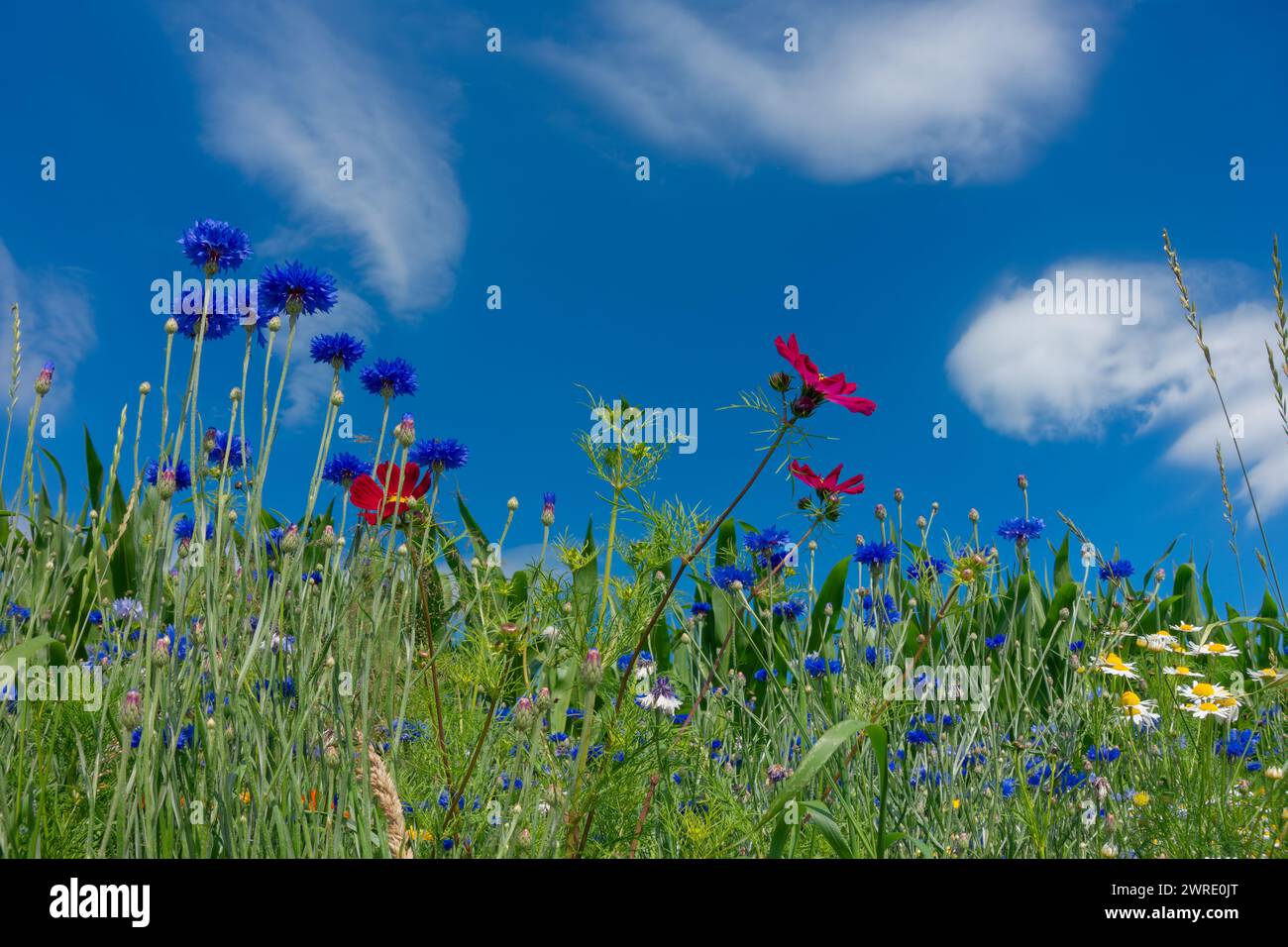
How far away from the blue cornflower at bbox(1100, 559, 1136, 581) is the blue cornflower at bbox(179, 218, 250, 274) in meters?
2.62

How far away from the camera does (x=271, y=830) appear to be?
146 centimetres

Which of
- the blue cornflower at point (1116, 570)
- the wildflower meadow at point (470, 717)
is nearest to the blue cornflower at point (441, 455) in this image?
the wildflower meadow at point (470, 717)

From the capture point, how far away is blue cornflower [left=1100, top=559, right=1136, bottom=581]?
113 inches

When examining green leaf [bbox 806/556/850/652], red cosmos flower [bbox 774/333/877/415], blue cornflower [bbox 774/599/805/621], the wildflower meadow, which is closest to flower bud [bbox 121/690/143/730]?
the wildflower meadow

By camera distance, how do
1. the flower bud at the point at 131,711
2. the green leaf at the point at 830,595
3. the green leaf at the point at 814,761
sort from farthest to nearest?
the green leaf at the point at 830,595
the flower bud at the point at 131,711
the green leaf at the point at 814,761

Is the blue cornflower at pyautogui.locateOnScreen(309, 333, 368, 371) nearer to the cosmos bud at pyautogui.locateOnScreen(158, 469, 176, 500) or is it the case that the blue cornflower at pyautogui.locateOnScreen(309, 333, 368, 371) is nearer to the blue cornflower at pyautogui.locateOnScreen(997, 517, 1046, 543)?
the cosmos bud at pyautogui.locateOnScreen(158, 469, 176, 500)

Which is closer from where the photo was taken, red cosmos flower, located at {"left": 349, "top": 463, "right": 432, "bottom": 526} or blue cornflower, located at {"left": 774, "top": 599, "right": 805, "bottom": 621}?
red cosmos flower, located at {"left": 349, "top": 463, "right": 432, "bottom": 526}

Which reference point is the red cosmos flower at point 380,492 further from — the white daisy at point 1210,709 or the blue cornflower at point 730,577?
the white daisy at point 1210,709

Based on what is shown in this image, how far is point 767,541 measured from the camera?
2285 millimetres

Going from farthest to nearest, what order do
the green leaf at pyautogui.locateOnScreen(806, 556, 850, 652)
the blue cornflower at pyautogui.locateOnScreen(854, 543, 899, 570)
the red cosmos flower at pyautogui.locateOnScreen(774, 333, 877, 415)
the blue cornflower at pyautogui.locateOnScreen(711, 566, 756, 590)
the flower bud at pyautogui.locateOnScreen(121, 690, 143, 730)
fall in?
the green leaf at pyautogui.locateOnScreen(806, 556, 850, 652), the blue cornflower at pyautogui.locateOnScreen(854, 543, 899, 570), the blue cornflower at pyautogui.locateOnScreen(711, 566, 756, 590), the red cosmos flower at pyautogui.locateOnScreen(774, 333, 877, 415), the flower bud at pyautogui.locateOnScreen(121, 690, 143, 730)

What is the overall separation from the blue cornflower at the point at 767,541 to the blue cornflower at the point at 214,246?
4.34 feet

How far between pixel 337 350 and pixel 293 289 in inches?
6.0

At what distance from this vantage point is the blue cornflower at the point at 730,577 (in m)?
2.21
